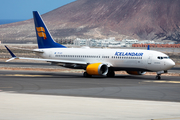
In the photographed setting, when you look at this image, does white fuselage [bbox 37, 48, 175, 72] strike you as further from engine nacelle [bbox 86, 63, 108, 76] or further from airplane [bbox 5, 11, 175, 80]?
engine nacelle [bbox 86, 63, 108, 76]

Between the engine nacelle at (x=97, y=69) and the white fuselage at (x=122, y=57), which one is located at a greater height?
the white fuselage at (x=122, y=57)

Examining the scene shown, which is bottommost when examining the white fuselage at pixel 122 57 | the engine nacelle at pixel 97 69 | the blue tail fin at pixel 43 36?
the engine nacelle at pixel 97 69

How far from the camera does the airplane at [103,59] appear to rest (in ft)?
142

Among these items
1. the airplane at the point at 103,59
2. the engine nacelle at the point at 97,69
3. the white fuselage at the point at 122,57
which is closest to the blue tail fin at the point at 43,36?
the airplane at the point at 103,59

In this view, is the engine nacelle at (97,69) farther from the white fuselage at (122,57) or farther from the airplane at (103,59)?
the white fuselage at (122,57)

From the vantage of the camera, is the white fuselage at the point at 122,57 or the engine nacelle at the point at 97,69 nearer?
the white fuselage at the point at 122,57

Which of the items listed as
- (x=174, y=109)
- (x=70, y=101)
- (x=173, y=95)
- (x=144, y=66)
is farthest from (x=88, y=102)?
(x=144, y=66)

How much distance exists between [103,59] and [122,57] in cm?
318

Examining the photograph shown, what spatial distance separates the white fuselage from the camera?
43.2 m

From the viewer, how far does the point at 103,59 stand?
47.5 metres

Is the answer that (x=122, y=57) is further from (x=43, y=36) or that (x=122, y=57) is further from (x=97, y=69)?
(x=43, y=36)

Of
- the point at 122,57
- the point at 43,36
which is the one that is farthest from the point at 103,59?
the point at 43,36

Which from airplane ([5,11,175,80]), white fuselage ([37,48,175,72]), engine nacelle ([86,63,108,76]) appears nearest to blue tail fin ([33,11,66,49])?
airplane ([5,11,175,80])

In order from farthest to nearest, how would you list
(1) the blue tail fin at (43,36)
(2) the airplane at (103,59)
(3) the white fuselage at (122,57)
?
(1) the blue tail fin at (43,36), (2) the airplane at (103,59), (3) the white fuselage at (122,57)
